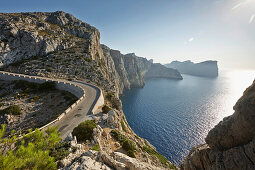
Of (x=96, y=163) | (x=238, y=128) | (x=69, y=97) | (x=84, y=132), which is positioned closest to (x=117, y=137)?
(x=84, y=132)

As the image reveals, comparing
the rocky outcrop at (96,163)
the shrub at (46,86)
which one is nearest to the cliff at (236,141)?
the rocky outcrop at (96,163)

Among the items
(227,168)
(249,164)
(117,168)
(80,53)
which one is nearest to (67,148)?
(117,168)

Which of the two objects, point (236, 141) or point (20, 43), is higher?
point (20, 43)

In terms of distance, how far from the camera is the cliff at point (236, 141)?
6.41 meters

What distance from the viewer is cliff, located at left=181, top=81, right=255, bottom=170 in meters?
6.41

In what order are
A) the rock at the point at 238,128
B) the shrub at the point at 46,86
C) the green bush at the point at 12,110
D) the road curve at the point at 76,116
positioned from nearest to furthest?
the rock at the point at 238,128 → the road curve at the point at 76,116 → the green bush at the point at 12,110 → the shrub at the point at 46,86

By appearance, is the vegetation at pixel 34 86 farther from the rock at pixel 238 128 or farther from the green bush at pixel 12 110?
the rock at pixel 238 128

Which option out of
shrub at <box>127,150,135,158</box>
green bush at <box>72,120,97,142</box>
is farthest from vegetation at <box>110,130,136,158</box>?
green bush at <box>72,120,97,142</box>

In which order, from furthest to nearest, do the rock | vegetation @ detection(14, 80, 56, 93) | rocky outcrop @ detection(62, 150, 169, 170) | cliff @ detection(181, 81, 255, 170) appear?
vegetation @ detection(14, 80, 56, 93)
rocky outcrop @ detection(62, 150, 169, 170)
the rock
cliff @ detection(181, 81, 255, 170)

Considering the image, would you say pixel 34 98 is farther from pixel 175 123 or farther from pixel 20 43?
pixel 175 123

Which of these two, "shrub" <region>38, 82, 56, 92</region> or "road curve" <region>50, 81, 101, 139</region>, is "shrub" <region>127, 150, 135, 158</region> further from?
"shrub" <region>38, 82, 56, 92</region>

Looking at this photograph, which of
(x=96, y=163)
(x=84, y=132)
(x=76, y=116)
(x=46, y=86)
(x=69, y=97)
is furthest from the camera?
(x=46, y=86)

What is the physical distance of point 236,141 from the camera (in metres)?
7.36

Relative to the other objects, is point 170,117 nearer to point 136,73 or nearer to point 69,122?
point 69,122
